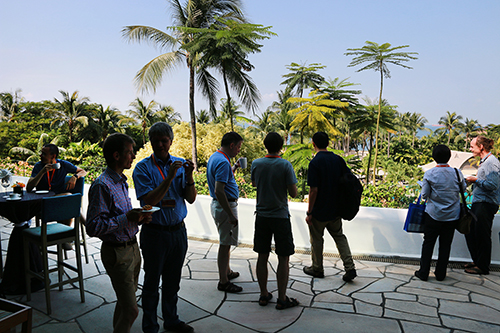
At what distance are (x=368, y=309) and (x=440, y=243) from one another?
145 cm

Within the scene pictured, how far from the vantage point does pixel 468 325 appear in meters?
2.96

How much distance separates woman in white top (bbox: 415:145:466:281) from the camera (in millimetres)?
3938

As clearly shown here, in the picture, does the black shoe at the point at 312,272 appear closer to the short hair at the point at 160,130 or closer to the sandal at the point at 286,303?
the sandal at the point at 286,303

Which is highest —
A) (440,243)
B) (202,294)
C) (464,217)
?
(464,217)

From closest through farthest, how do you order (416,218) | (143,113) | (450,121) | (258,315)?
(258,315), (416,218), (143,113), (450,121)

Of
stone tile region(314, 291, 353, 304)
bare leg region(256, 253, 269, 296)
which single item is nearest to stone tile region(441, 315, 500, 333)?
stone tile region(314, 291, 353, 304)

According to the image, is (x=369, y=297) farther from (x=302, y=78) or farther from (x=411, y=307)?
(x=302, y=78)

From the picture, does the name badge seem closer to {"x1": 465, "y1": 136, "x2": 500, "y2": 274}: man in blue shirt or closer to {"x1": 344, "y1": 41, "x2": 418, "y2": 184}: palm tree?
{"x1": 465, "y1": 136, "x2": 500, "y2": 274}: man in blue shirt

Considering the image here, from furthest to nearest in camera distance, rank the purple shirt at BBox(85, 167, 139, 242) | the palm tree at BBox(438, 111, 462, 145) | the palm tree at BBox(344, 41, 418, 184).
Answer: the palm tree at BBox(438, 111, 462, 145), the palm tree at BBox(344, 41, 418, 184), the purple shirt at BBox(85, 167, 139, 242)

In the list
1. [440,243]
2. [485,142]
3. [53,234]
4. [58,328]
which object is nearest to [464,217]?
[440,243]

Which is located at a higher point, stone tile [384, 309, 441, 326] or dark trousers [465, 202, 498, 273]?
dark trousers [465, 202, 498, 273]

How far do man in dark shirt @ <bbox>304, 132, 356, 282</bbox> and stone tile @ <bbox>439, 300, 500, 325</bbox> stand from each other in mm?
981

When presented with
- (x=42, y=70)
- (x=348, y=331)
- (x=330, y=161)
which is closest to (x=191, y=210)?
(x=330, y=161)

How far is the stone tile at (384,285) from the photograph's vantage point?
12.5 ft
